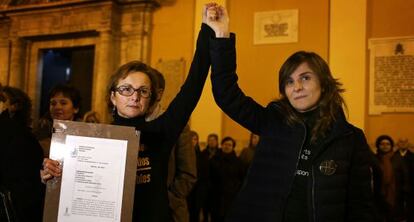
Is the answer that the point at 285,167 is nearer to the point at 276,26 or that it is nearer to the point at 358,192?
the point at 358,192

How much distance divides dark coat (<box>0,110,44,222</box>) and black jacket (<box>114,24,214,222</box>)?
1.90 ft

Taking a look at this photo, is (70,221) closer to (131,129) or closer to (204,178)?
(131,129)

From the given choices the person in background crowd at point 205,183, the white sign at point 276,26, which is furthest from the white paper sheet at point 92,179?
the white sign at point 276,26

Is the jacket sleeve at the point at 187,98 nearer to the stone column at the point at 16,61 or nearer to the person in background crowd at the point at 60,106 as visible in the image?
the person in background crowd at the point at 60,106

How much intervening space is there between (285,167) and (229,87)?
418 millimetres

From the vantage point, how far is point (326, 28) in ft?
29.3

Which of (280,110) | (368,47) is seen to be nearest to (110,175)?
(280,110)

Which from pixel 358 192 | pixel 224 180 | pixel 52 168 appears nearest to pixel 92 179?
pixel 52 168

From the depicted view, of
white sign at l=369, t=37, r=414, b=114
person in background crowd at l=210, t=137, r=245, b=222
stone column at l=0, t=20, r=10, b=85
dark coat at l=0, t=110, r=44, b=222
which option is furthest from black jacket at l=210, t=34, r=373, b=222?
stone column at l=0, t=20, r=10, b=85

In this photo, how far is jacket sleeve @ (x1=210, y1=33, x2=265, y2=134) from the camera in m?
1.92

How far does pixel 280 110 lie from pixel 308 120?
5.2 inches

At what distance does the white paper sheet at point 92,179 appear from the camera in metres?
1.67

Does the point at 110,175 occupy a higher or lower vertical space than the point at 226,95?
lower

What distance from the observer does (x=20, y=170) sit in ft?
7.12
